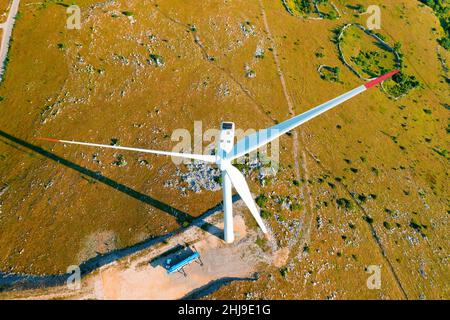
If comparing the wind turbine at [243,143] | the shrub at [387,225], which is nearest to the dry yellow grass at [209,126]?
the shrub at [387,225]

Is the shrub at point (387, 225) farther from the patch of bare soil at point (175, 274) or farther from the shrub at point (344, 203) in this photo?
the patch of bare soil at point (175, 274)

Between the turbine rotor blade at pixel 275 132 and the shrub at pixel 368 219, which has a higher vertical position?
the turbine rotor blade at pixel 275 132

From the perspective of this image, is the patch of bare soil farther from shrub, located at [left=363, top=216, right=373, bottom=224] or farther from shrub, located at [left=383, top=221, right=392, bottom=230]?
shrub, located at [left=383, top=221, right=392, bottom=230]

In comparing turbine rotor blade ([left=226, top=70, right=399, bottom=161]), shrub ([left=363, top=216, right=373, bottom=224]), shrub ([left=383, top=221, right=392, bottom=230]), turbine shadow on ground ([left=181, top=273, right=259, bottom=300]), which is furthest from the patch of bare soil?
shrub ([left=383, top=221, right=392, bottom=230])

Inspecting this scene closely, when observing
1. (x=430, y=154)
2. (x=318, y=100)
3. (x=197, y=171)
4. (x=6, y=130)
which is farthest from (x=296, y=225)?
(x=6, y=130)

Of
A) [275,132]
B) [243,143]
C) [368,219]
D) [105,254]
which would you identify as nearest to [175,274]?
[105,254]

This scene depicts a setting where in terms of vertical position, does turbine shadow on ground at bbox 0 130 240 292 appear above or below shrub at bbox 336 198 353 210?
above

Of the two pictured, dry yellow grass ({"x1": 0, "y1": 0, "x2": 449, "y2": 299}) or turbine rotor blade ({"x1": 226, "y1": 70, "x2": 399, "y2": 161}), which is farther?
dry yellow grass ({"x1": 0, "y1": 0, "x2": 449, "y2": 299})

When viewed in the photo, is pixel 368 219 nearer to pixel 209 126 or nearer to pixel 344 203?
pixel 344 203

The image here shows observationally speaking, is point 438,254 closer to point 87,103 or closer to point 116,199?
point 116,199

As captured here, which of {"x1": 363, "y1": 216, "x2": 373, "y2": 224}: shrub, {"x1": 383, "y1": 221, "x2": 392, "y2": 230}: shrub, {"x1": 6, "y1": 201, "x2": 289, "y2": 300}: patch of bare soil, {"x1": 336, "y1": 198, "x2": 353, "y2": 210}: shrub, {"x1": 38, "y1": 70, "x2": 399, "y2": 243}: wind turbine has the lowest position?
{"x1": 383, "y1": 221, "x2": 392, "y2": 230}: shrub
